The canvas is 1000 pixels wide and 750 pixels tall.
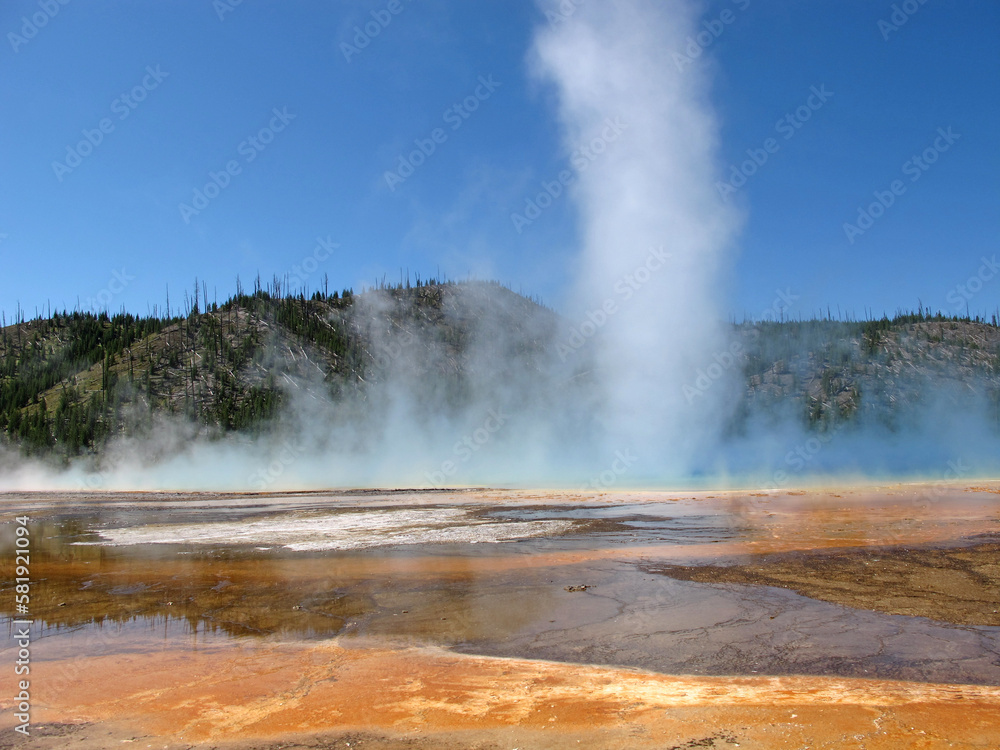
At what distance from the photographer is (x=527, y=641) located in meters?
8.35

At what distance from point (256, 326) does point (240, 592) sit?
321ft

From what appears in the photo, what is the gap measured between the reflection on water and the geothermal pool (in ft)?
0.20

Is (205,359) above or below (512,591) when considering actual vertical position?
above

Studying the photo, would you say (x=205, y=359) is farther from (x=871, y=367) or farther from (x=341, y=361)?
(x=871, y=367)

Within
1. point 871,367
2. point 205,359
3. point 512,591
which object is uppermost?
point 205,359

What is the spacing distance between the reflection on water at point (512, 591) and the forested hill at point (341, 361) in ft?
207

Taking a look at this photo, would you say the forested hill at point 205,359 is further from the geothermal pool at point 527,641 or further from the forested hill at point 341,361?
the geothermal pool at point 527,641

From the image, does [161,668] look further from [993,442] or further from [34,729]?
[993,442]

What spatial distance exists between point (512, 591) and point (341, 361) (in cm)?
9573

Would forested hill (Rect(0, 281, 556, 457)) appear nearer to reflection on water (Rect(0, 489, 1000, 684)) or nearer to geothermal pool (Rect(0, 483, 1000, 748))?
reflection on water (Rect(0, 489, 1000, 684))

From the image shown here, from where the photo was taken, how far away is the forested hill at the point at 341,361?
80.4 meters

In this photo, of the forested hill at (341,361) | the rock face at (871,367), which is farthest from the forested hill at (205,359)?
the rock face at (871,367)

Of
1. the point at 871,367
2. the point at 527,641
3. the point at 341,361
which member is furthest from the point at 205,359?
the point at 871,367

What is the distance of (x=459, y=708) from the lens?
6203mm
